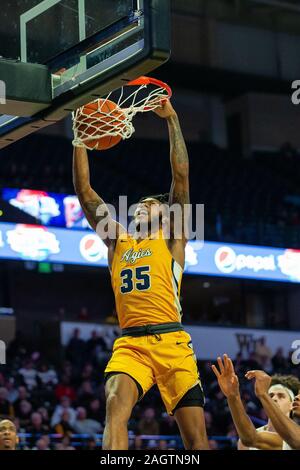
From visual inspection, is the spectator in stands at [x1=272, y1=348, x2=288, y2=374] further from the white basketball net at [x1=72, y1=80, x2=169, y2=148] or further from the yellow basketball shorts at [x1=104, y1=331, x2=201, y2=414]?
the white basketball net at [x1=72, y1=80, x2=169, y2=148]

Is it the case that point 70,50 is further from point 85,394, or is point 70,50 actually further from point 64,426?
point 85,394

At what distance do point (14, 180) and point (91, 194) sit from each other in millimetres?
13134

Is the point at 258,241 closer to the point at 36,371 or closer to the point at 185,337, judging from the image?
the point at 36,371

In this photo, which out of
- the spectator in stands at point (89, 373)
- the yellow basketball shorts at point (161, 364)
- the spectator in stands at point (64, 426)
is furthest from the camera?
the spectator in stands at point (89, 373)

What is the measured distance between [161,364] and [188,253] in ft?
45.3

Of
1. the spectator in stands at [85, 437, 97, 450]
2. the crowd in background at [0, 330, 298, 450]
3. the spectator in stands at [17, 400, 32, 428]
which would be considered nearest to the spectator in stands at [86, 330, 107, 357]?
the crowd in background at [0, 330, 298, 450]

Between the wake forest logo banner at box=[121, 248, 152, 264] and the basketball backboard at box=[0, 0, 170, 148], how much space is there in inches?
43.1

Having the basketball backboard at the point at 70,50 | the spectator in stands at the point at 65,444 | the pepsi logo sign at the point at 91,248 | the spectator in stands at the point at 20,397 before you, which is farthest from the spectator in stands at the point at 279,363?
the basketball backboard at the point at 70,50

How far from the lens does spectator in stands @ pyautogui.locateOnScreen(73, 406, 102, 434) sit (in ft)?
48.5

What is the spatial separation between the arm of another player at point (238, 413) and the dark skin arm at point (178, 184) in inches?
32.6

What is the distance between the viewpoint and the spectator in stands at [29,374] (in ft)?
52.0

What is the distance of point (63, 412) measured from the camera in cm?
1473

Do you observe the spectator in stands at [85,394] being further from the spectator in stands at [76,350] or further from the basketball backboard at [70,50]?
the basketball backboard at [70,50]

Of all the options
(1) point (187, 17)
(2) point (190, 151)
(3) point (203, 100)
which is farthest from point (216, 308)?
(1) point (187, 17)
